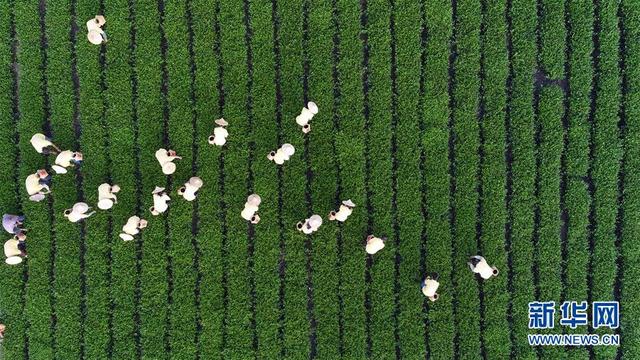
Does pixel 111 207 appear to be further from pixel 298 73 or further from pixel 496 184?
pixel 496 184

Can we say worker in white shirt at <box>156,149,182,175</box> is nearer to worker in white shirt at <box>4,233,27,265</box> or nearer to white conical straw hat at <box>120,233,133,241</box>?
white conical straw hat at <box>120,233,133,241</box>

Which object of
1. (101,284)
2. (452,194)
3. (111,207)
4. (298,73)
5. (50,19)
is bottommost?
(101,284)

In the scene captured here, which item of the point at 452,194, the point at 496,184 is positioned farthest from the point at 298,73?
the point at 496,184

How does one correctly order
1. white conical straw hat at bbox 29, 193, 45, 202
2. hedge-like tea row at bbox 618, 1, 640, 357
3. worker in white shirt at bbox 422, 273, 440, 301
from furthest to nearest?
hedge-like tea row at bbox 618, 1, 640, 357, white conical straw hat at bbox 29, 193, 45, 202, worker in white shirt at bbox 422, 273, 440, 301

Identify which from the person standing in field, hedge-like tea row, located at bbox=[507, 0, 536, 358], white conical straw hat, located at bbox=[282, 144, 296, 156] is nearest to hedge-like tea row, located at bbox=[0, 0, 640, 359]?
hedge-like tea row, located at bbox=[507, 0, 536, 358]

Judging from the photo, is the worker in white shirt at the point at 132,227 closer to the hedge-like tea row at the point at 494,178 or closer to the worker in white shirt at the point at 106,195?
the worker in white shirt at the point at 106,195

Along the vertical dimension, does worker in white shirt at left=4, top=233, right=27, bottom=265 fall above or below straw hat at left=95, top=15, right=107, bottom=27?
below

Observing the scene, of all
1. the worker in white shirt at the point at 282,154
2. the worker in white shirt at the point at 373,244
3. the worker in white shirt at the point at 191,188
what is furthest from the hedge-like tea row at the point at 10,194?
the worker in white shirt at the point at 373,244
